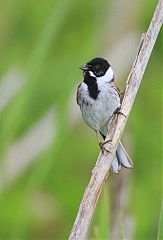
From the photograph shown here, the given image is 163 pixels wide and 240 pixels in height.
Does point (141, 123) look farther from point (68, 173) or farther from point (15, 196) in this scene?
point (15, 196)

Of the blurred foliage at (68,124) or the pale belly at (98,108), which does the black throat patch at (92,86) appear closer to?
the pale belly at (98,108)

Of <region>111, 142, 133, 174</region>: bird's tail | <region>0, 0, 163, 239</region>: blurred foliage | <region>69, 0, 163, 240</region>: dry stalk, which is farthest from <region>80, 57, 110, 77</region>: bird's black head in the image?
<region>69, 0, 163, 240</region>: dry stalk

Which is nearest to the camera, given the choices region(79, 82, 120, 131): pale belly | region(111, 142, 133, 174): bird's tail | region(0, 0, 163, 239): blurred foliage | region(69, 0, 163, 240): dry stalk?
region(69, 0, 163, 240): dry stalk

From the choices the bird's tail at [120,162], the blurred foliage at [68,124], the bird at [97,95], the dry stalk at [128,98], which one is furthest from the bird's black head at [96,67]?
the dry stalk at [128,98]

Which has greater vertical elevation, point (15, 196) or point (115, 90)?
point (115, 90)

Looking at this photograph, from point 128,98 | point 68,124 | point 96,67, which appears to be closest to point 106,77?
point 96,67

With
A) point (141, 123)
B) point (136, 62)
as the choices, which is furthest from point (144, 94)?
point (136, 62)

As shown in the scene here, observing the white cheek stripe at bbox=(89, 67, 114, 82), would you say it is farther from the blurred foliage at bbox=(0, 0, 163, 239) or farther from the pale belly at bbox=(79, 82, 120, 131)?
the blurred foliage at bbox=(0, 0, 163, 239)
